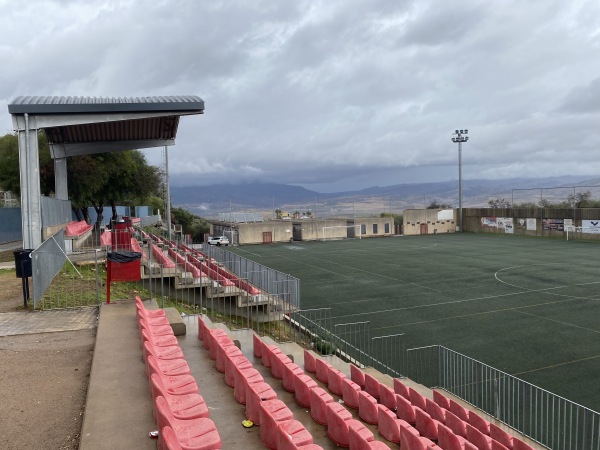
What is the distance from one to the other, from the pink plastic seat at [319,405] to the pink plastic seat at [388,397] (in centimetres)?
217

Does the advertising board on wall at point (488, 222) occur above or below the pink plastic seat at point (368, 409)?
above

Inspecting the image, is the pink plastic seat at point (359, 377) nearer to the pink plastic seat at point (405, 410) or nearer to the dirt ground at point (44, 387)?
the pink plastic seat at point (405, 410)

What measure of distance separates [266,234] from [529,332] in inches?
1615

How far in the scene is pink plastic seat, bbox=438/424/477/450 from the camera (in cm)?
692

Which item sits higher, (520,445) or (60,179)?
(60,179)

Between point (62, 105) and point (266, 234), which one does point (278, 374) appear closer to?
point (62, 105)

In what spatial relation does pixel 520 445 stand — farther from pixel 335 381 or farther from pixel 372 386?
pixel 335 381

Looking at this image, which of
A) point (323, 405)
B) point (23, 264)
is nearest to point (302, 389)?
point (323, 405)

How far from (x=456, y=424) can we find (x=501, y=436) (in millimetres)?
726

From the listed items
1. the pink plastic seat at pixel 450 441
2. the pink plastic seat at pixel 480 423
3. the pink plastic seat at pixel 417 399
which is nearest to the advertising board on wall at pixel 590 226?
the pink plastic seat at pixel 480 423

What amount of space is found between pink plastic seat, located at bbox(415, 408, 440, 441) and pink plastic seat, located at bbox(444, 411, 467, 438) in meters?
0.66

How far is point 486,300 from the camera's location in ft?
68.3

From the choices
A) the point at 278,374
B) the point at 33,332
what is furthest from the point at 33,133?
the point at 278,374

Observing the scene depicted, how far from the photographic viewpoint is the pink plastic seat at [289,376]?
319 inches
